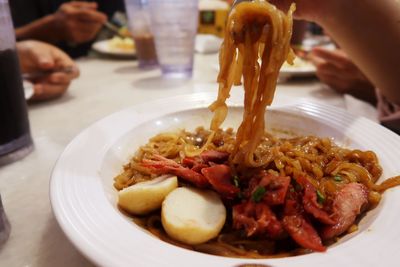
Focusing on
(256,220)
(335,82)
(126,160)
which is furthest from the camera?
(335,82)

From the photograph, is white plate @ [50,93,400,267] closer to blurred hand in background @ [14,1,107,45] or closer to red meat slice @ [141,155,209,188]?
red meat slice @ [141,155,209,188]

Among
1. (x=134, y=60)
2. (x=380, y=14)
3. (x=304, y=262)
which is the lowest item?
(x=134, y=60)

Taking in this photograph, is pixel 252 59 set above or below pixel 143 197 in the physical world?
above

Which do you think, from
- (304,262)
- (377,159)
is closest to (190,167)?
(304,262)

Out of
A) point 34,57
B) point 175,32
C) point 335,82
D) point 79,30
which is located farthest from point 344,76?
point 79,30

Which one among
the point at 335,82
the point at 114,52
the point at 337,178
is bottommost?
the point at 114,52

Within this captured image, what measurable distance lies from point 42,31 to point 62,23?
0.78ft

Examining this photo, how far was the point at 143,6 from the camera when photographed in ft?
8.76

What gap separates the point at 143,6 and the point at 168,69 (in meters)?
0.55

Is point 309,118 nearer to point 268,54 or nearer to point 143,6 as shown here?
point 268,54

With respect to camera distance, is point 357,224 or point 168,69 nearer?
point 357,224

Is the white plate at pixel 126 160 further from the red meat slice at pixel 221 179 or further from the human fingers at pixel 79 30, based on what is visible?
the human fingers at pixel 79 30

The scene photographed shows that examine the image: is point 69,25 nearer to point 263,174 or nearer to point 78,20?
point 78,20

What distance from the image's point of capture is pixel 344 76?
83.4 inches
